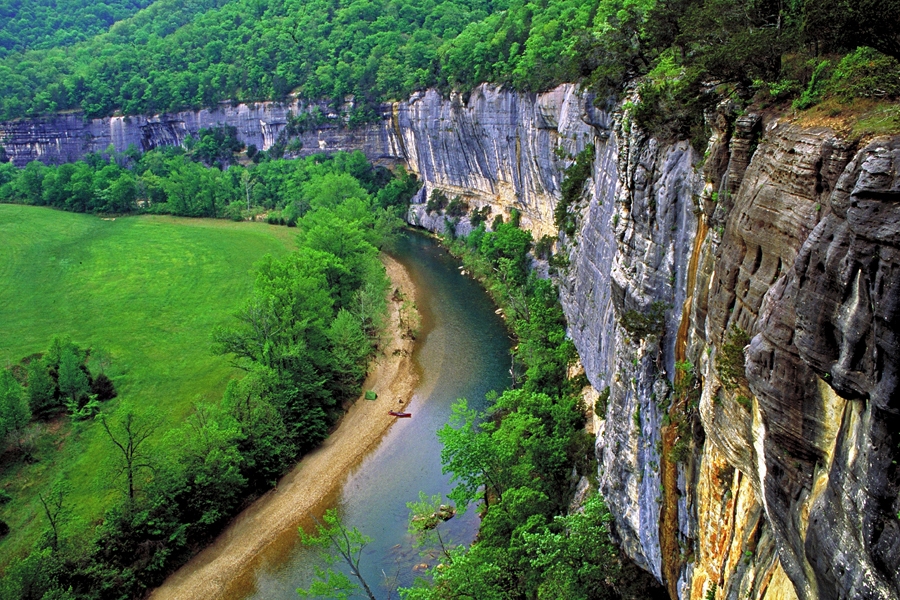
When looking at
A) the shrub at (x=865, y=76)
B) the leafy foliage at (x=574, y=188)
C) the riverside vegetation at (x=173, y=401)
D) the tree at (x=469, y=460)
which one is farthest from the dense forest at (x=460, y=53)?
the riverside vegetation at (x=173, y=401)

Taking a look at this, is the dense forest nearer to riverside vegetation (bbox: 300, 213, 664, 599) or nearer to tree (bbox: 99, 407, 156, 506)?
riverside vegetation (bbox: 300, 213, 664, 599)

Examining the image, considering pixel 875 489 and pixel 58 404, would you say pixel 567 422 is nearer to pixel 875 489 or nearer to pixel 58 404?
pixel 875 489

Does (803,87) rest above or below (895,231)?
above

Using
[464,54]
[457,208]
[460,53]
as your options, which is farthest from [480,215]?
[460,53]

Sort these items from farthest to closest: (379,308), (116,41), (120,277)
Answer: (116,41), (120,277), (379,308)

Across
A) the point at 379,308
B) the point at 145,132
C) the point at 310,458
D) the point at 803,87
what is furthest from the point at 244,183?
the point at 803,87
